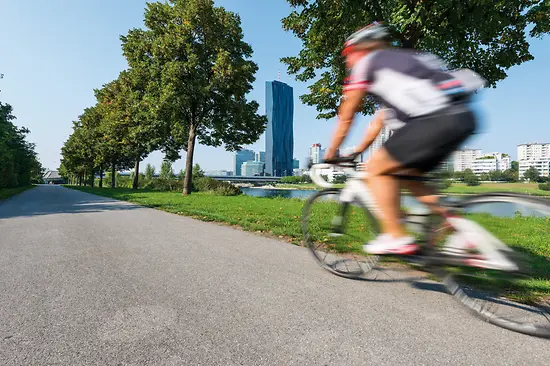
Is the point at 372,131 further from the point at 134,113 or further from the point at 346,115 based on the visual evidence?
the point at 134,113

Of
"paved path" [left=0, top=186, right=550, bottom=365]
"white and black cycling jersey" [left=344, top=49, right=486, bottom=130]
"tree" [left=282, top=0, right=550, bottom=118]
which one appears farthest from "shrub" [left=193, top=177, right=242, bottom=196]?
"white and black cycling jersey" [left=344, top=49, right=486, bottom=130]

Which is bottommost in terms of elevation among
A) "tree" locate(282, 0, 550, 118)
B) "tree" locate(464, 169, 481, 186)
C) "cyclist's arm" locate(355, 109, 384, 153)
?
"tree" locate(464, 169, 481, 186)

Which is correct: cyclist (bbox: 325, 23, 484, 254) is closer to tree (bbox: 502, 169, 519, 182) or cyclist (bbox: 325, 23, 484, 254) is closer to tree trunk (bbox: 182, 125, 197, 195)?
tree (bbox: 502, 169, 519, 182)

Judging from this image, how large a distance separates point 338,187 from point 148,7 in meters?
23.1

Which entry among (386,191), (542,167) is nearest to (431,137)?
(386,191)

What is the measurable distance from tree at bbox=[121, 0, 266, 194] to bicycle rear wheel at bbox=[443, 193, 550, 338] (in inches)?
704

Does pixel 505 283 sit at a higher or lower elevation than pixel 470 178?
lower

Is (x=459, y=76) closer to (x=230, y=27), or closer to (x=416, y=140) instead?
(x=416, y=140)

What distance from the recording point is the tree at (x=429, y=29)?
849 centimetres

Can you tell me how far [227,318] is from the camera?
7.34ft

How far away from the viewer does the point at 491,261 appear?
2135mm

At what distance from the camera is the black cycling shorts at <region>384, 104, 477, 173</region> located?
6.93ft

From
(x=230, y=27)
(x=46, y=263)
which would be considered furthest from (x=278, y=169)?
(x=46, y=263)

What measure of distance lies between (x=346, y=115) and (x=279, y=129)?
171m
